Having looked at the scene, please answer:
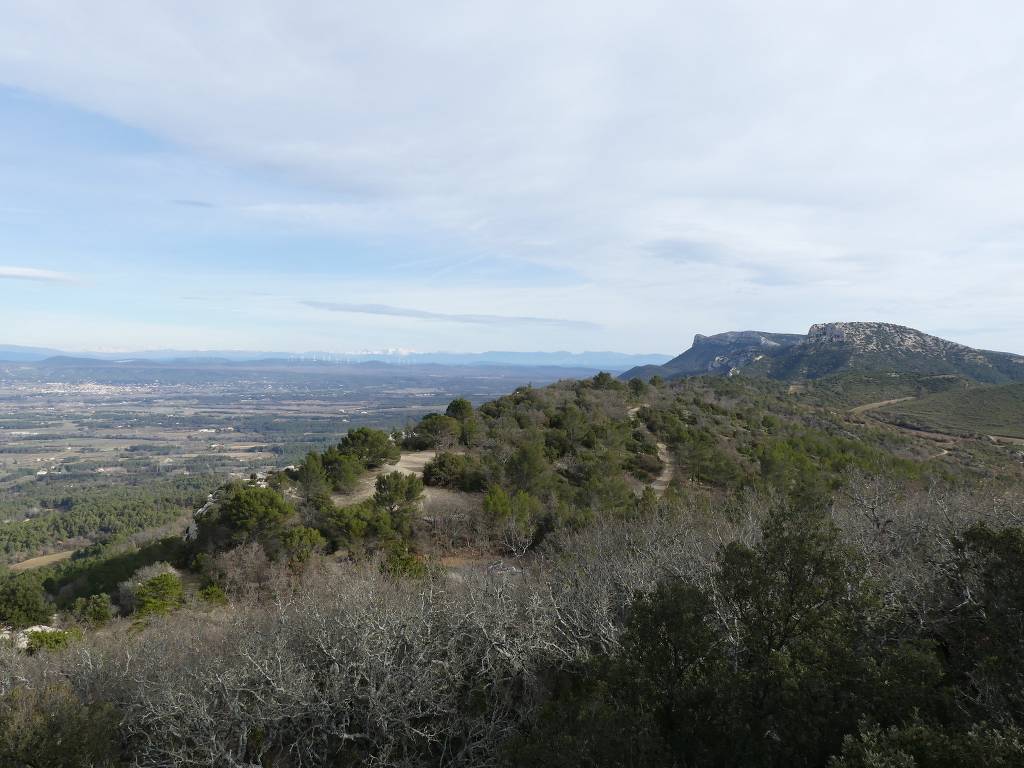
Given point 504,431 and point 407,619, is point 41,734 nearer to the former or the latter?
point 407,619

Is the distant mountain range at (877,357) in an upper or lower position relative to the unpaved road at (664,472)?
upper

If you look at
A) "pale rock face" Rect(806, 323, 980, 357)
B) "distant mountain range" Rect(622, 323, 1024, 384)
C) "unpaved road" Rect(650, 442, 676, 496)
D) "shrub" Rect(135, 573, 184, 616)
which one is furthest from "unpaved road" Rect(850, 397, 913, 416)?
"shrub" Rect(135, 573, 184, 616)

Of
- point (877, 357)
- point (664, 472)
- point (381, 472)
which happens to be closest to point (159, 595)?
point (381, 472)

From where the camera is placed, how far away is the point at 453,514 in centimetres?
2177

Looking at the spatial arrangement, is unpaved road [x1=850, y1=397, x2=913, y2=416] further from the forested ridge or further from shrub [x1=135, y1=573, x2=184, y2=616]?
shrub [x1=135, y1=573, x2=184, y2=616]

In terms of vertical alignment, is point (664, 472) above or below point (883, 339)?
below

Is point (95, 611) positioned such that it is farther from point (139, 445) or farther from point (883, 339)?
point (883, 339)

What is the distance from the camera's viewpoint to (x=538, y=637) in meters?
10.4

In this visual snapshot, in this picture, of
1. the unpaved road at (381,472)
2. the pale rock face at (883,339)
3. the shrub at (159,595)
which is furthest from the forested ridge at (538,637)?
the pale rock face at (883,339)

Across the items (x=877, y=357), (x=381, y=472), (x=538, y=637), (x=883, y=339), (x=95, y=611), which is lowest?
(x=95, y=611)

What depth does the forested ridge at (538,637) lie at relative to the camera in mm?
5770

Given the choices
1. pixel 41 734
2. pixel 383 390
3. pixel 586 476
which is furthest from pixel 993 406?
pixel 383 390

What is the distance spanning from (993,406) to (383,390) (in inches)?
6770

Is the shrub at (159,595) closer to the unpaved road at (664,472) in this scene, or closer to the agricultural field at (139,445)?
the unpaved road at (664,472)
